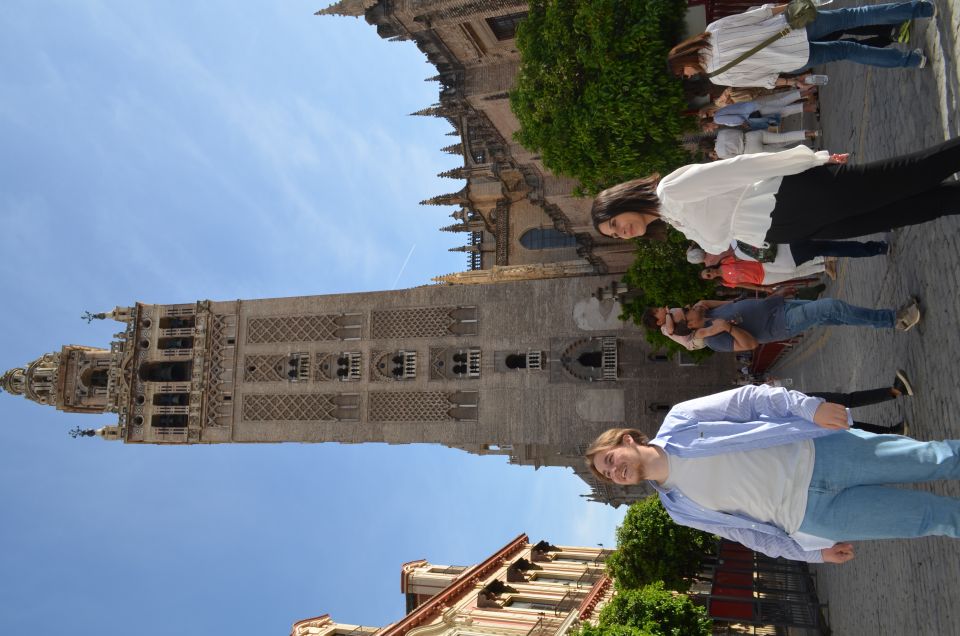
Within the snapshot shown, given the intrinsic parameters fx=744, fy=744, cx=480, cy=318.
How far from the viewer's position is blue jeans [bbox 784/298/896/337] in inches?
280

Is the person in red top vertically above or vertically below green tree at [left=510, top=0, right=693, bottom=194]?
below

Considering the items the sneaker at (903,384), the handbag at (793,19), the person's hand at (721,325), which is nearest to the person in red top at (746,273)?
the person's hand at (721,325)

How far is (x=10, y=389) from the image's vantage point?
25859mm

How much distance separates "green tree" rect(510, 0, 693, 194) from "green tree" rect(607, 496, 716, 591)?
36.6 feet

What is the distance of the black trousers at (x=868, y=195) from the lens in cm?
533

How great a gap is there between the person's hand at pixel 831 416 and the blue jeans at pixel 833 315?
→ 2.26m

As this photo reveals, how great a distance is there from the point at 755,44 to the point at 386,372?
15.8 m

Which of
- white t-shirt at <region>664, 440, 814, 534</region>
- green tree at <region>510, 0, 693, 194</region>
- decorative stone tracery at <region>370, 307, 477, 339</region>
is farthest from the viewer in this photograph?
decorative stone tracery at <region>370, 307, 477, 339</region>

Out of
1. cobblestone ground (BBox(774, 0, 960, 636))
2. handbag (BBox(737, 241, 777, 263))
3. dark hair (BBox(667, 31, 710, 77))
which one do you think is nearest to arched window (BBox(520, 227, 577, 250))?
cobblestone ground (BBox(774, 0, 960, 636))

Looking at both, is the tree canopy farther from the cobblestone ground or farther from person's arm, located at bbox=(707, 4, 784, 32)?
person's arm, located at bbox=(707, 4, 784, 32)

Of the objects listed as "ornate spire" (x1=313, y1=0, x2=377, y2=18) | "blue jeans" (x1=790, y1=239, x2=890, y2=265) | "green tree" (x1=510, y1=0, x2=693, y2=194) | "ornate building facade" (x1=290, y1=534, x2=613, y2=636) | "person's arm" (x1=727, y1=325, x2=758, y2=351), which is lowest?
"ornate building facade" (x1=290, y1=534, x2=613, y2=636)

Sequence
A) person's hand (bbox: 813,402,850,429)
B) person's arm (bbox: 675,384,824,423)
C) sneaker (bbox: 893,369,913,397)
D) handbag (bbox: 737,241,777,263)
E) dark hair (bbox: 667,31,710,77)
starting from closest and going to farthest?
1. person's hand (bbox: 813,402,850,429)
2. person's arm (bbox: 675,384,824,423)
3. sneaker (bbox: 893,369,913,397)
4. dark hair (bbox: 667,31,710,77)
5. handbag (bbox: 737,241,777,263)

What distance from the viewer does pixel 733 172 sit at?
5625 mm

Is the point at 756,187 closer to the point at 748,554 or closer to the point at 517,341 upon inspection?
the point at 517,341
